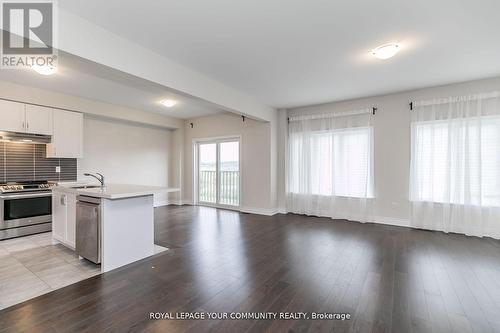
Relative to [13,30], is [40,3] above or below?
above

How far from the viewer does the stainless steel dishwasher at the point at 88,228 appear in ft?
8.86

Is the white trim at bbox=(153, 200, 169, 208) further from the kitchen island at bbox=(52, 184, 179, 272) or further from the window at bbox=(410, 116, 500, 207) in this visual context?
the window at bbox=(410, 116, 500, 207)

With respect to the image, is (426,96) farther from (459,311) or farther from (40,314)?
(40,314)

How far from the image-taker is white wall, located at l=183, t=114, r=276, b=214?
227 inches

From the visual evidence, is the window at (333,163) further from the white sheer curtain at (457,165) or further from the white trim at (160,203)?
the white trim at (160,203)

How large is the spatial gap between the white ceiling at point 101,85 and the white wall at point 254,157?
83 cm

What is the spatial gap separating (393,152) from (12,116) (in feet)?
23.5

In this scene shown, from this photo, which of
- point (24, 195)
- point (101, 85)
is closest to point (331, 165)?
point (101, 85)

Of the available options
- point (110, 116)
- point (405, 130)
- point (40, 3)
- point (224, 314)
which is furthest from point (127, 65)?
point (405, 130)

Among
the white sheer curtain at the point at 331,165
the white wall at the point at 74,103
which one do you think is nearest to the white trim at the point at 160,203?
the white wall at the point at 74,103

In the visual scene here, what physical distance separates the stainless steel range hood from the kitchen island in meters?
1.73

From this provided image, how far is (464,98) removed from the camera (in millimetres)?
4039

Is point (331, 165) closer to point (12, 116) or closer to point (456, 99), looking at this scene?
point (456, 99)

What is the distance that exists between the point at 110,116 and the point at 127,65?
3253mm
